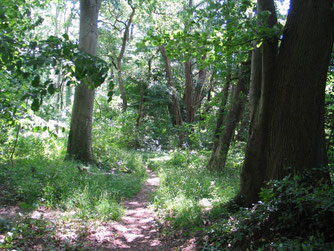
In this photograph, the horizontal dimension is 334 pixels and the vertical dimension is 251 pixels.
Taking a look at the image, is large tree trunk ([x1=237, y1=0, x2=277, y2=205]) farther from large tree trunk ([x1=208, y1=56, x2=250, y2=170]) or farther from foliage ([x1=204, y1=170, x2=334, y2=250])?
large tree trunk ([x1=208, y1=56, x2=250, y2=170])

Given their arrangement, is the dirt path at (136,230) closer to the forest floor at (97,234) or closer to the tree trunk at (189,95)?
the forest floor at (97,234)

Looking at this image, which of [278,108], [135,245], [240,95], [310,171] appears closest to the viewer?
[310,171]

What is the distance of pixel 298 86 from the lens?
181 inches

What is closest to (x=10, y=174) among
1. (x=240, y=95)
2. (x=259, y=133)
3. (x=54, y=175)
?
(x=54, y=175)

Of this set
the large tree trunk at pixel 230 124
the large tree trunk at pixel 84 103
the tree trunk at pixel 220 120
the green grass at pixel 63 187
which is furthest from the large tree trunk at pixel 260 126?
the large tree trunk at pixel 84 103

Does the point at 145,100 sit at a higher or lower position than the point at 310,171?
higher

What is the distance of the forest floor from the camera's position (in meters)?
4.59

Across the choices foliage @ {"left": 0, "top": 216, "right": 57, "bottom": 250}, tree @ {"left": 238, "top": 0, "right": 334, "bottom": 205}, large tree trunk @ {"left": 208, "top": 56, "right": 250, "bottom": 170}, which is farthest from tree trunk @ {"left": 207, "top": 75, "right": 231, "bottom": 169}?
foliage @ {"left": 0, "top": 216, "right": 57, "bottom": 250}

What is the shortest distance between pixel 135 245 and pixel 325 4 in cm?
512

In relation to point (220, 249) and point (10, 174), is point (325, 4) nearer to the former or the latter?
point (220, 249)

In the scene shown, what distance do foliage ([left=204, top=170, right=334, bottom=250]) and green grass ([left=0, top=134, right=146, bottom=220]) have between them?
8.92 ft

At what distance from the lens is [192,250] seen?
14.8ft

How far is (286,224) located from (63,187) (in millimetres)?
4883

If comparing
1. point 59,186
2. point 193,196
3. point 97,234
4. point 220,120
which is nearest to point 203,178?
point 193,196
